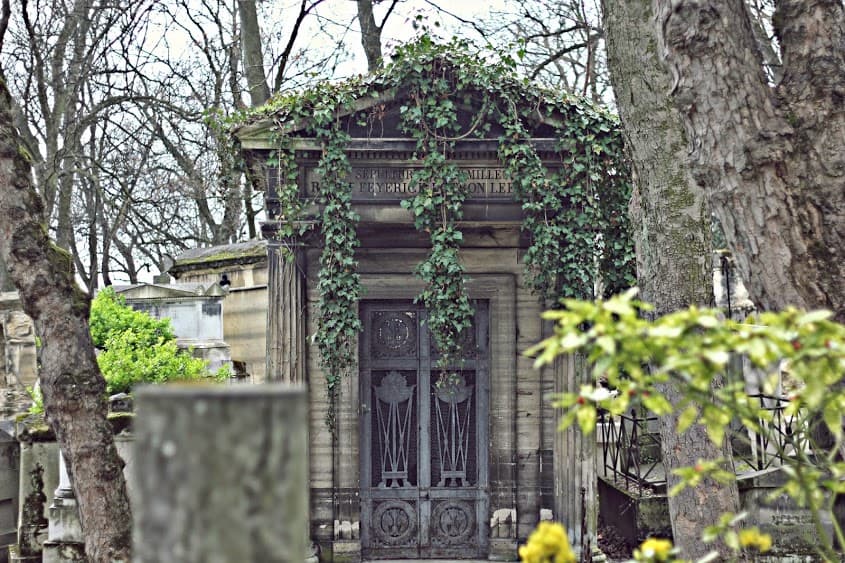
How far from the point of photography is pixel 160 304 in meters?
11.2

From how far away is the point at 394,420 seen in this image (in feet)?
28.2

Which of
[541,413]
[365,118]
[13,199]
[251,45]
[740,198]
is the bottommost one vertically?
[541,413]

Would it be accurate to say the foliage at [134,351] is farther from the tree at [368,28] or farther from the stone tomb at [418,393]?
the tree at [368,28]

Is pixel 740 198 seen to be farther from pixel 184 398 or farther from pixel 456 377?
pixel 456 377

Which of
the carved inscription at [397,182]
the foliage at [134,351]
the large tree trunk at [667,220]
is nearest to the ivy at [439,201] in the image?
the carved inscription at [397,182]

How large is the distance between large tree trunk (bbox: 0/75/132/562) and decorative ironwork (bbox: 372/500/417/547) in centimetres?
286

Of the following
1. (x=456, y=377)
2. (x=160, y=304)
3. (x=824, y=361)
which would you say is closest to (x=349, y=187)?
(x=456, y=377)

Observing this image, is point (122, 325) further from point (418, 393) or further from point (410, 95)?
point (410, 95)

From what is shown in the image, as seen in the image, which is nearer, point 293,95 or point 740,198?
point 740,198

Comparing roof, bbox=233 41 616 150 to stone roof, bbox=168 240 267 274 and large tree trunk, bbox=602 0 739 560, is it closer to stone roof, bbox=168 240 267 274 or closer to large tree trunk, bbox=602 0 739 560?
large tree trunk, bbox=602 0 739 560

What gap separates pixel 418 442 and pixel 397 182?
235cm

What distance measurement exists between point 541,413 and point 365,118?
3.01 m

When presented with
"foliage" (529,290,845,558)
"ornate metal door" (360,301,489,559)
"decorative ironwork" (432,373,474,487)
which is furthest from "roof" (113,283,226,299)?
"foliage" (529,290,845,558)

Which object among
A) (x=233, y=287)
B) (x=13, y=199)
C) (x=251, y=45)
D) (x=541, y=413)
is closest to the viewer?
(x=13, y=199)
